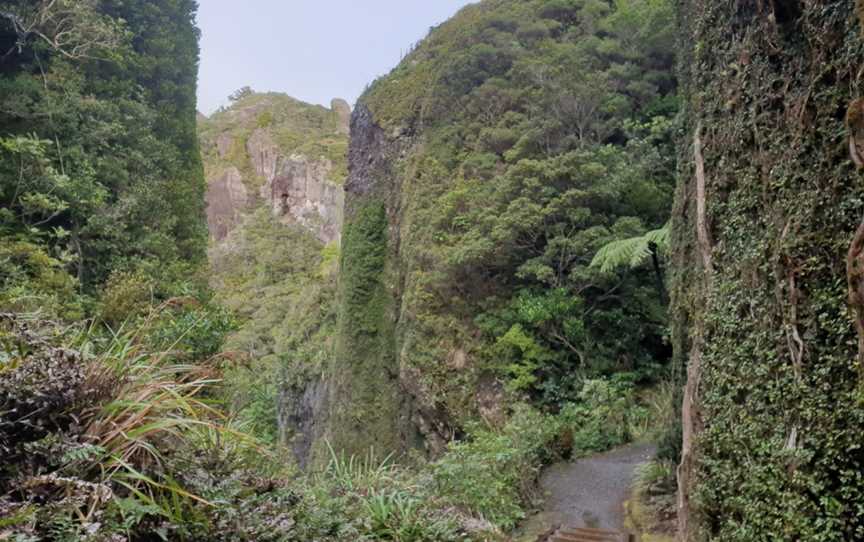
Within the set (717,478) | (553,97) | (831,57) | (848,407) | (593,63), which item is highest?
(593,63)

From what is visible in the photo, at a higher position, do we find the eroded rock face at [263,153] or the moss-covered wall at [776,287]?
the eroded rock face at [263,153]

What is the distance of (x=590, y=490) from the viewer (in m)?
8.52

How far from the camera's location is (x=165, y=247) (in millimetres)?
11352

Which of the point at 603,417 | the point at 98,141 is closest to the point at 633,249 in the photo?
the point at 603,417

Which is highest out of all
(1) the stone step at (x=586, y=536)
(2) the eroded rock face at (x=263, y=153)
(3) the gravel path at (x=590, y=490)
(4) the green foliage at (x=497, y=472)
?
(2) the eroded rock face at (x=263, y=153)

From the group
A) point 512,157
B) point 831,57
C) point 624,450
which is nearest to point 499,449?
point 624,450

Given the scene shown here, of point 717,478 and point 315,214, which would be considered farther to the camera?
point 315,214

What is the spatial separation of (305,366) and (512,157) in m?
11.4

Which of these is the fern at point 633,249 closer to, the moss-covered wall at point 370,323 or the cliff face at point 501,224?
the cliff face at point 501,224

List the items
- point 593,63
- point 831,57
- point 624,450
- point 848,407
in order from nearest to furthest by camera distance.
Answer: point 848,407
point 831,57
point 624,450
point 593,63

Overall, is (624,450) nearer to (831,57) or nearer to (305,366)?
(831,57)

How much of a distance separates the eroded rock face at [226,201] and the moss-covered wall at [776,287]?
42278mm

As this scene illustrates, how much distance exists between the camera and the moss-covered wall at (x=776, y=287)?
3.24 m

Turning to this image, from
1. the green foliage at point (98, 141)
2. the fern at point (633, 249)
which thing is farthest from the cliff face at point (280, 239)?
the fern at point (633, 249)
